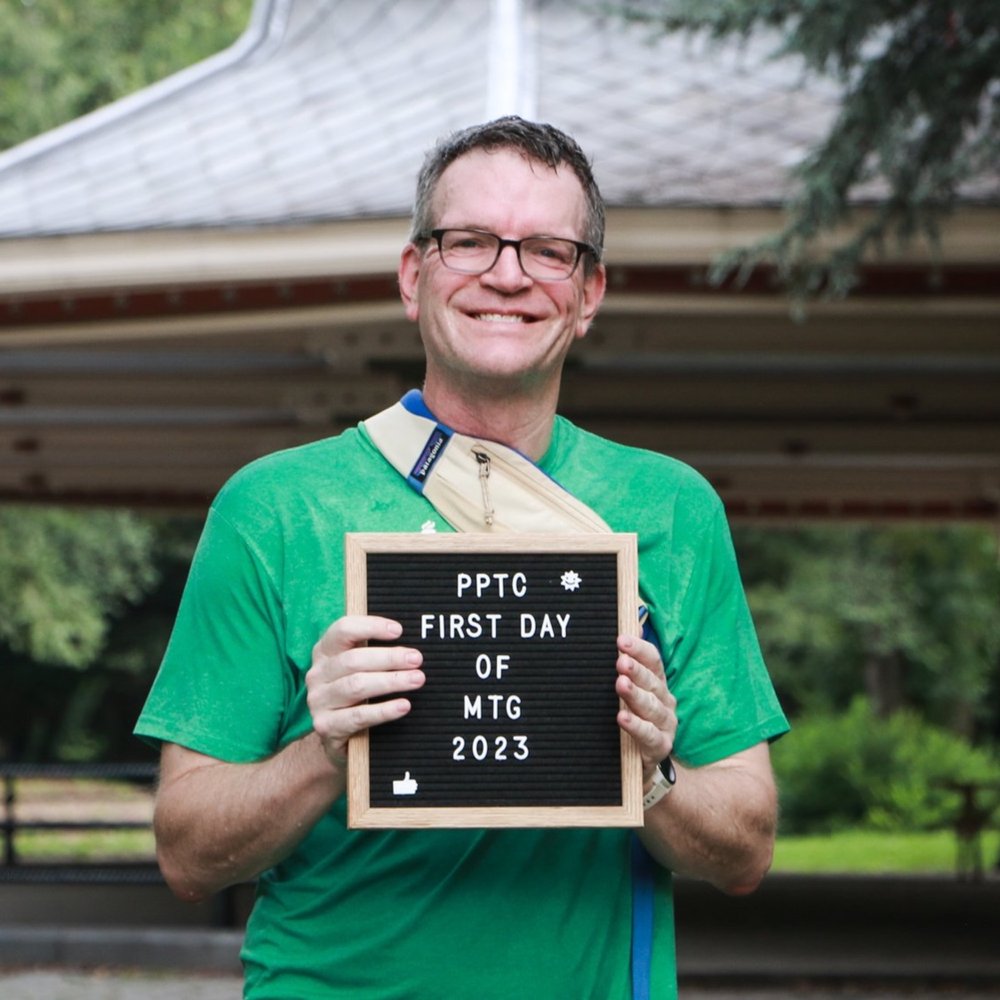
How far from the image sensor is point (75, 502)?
22.6 metres

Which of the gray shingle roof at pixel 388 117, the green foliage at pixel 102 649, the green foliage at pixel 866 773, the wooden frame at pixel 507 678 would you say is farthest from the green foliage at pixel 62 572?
the wooden frame at pixel 507 678

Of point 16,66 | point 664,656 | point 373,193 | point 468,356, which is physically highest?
point 16,66

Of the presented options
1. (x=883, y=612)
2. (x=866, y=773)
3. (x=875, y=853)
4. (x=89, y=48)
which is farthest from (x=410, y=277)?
(x=89, y=48)

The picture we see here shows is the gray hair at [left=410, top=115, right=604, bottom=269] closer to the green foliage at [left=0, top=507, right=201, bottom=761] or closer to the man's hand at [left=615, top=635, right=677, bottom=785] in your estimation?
the man's hand at [left=615, top=635, right=677, bottom=785]

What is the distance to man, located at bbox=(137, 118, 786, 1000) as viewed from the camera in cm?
280

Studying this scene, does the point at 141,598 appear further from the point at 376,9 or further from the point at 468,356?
the point at 468,356

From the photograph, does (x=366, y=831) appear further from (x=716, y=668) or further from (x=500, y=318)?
(x=500, y=318)

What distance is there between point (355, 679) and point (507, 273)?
0.70 metres

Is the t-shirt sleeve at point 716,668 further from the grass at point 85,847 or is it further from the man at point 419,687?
the grass at point 85,847

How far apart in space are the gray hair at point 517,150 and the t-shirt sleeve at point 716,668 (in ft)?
1.67

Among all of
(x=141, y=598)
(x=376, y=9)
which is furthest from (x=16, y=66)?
(x=376, y=9)

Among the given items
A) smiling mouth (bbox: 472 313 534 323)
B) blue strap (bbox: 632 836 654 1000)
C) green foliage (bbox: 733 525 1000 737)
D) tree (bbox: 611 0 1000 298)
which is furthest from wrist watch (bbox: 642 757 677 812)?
green foliage (bbox: 733 525 1000 737)

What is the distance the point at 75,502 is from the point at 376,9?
10443 millimetres

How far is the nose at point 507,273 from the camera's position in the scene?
2.89 m
